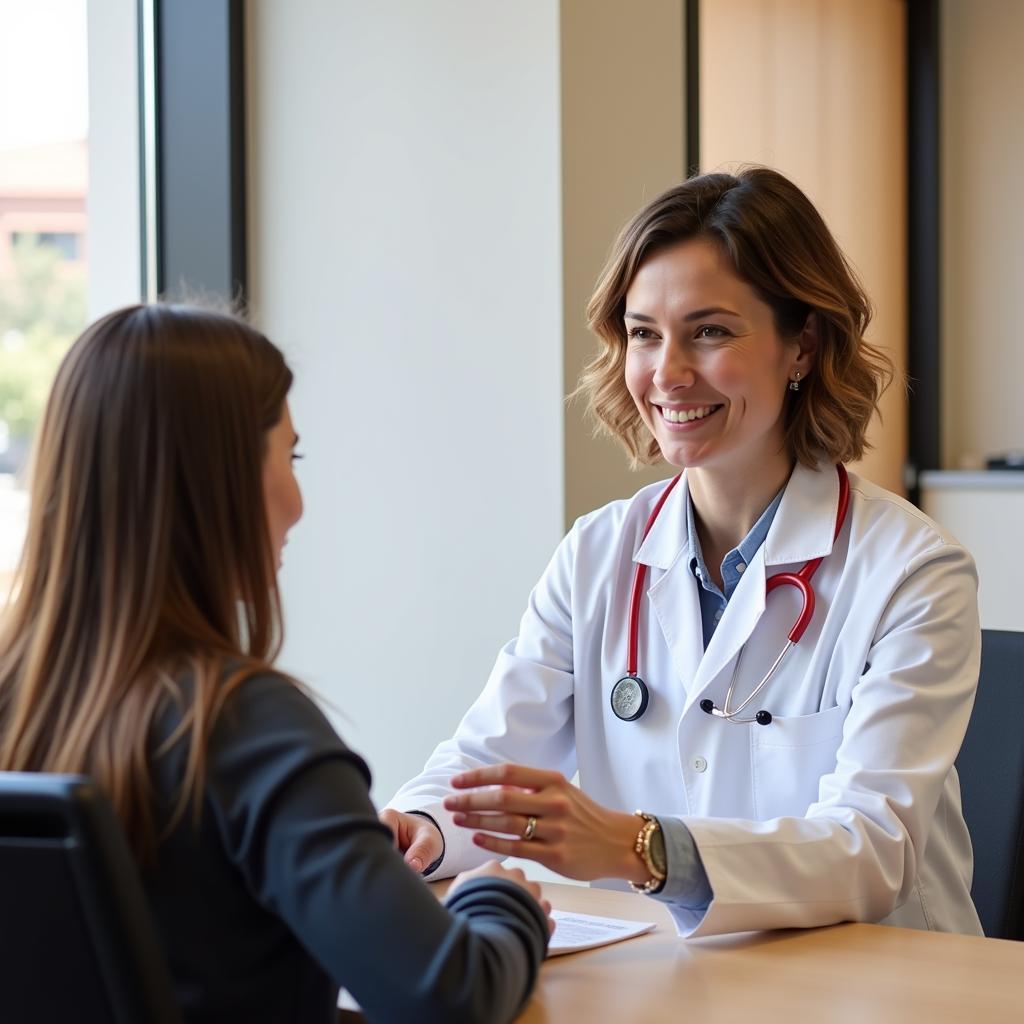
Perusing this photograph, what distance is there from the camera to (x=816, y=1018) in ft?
3.56

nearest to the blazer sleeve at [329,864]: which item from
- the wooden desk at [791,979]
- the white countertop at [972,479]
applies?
the wooden desk at [791,979]

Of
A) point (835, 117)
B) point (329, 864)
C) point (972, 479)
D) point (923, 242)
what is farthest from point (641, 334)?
point (923, 242)

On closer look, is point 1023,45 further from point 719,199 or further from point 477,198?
point 719,199

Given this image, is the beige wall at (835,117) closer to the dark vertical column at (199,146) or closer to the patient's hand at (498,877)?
the dark vertical column at (199,146)

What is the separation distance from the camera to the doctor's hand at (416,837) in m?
1.47

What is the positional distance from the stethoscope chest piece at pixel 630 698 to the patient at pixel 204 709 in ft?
2.30

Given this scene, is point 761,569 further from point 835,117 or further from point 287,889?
point 835,117

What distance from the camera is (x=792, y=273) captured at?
1.74 metres

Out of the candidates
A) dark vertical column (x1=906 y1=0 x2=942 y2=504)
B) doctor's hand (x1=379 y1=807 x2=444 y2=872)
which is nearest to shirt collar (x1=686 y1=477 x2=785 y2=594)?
doctor's hand (x1=379 y1=807 x2=444 y2=872)

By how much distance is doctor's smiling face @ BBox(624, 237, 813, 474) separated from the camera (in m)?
1.74

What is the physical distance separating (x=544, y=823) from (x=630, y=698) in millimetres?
462

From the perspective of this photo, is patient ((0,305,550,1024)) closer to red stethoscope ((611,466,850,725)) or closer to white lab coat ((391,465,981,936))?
white lab coat ((391,465,981,936))

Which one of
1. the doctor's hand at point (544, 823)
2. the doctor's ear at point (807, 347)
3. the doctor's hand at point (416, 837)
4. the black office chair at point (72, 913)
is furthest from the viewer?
the doctor's ear at point (807, 347)

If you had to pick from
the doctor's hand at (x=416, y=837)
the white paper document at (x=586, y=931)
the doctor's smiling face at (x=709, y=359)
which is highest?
the doctor's smiling face at (x=709, y=359)
